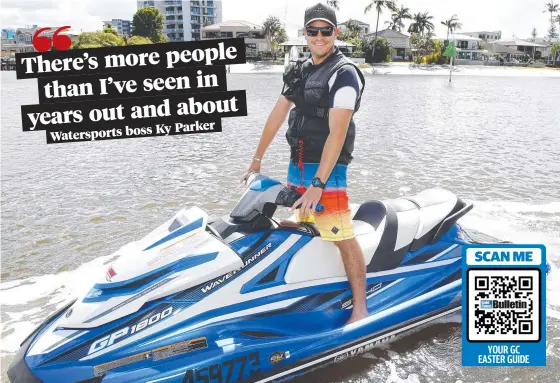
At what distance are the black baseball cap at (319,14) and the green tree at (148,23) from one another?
226 ft

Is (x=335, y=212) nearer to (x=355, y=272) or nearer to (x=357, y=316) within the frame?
(x=355, y=272)

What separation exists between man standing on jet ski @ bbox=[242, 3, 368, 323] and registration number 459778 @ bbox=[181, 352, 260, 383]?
0.74m

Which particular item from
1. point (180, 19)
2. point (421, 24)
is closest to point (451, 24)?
point (421, 24)

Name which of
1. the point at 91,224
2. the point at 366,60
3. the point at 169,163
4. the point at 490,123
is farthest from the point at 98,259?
the point at 366,60

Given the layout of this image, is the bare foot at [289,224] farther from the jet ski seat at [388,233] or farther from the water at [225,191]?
the water at [225,191]

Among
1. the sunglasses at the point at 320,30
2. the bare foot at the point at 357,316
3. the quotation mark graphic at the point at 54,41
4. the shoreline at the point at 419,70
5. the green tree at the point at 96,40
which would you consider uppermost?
the green tree at the point at 96,40

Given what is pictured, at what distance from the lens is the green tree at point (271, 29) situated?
70000 mm

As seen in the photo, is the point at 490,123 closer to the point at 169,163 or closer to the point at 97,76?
the point at 169,163

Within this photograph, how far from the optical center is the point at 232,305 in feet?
9.82

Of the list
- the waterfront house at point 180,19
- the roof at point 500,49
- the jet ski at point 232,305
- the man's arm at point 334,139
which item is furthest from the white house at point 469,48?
the man's arm at point 334,139

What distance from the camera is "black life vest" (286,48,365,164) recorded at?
10.1 feet

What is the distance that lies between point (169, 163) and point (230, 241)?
685 centimetres

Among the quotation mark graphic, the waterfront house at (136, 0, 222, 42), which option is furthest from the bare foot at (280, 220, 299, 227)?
the waterfront house at (136, 0, 222, 42)

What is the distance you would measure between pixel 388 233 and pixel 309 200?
2.86 ft
